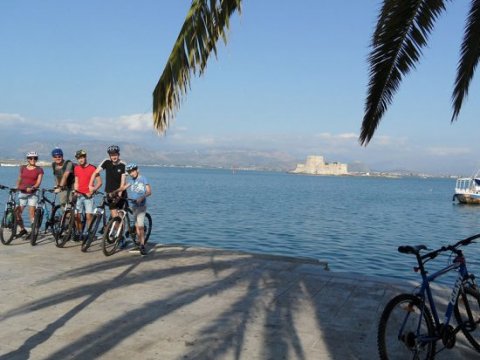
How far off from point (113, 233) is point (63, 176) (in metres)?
2.02

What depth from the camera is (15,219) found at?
10.7m

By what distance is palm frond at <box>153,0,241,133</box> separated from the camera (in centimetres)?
411

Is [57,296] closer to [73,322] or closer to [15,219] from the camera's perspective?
[73,322]

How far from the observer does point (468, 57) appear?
7250mm

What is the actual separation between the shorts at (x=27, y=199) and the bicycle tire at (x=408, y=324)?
8.62 metres

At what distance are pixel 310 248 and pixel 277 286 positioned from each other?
14.1 m

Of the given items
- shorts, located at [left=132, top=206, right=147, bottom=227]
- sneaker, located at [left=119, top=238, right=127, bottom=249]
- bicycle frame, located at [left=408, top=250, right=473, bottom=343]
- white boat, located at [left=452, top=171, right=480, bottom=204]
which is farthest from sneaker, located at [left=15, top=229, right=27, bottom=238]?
white boat, located at [left=452, top=171, right=480, bottom=204]

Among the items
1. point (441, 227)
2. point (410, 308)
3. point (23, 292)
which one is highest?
point (410, 308)

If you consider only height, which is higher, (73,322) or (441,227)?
(73,322)

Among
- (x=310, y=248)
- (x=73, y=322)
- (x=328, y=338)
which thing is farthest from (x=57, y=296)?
(x=310, y=248)

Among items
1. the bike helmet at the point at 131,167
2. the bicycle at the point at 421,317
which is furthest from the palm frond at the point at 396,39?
the bike helmet at the point at 131,167

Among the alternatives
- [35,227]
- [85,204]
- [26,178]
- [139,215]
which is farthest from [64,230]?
[139,215]

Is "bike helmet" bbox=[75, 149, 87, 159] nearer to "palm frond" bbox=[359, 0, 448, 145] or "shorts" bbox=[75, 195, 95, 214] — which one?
"shorts" bbox=[75, 195, 95, 214]

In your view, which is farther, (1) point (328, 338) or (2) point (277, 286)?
(2) point (277, 286)
